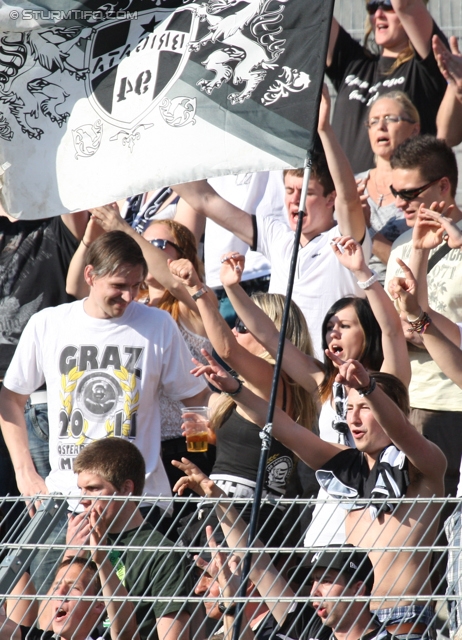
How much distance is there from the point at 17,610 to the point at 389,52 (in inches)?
171

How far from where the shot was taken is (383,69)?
7.18m

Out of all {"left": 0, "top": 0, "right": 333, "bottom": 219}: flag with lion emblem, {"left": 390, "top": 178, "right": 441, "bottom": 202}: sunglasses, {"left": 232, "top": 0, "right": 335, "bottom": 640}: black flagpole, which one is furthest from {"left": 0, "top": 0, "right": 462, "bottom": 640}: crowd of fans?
{"left": 0, "top": 0, "right": 333, "bottom": 219}: flag with lion emblem

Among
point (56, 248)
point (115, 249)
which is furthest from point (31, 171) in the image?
point (56, 248)

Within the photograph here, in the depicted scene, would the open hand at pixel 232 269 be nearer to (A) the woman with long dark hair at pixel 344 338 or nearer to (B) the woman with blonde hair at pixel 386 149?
(A) the woman with long dark hair at pixel 344 338

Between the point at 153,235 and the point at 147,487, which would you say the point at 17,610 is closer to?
the point at 147,487

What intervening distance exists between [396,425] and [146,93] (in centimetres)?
198

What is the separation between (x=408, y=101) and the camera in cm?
664

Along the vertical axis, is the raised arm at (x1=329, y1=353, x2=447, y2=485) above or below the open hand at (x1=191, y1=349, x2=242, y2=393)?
above

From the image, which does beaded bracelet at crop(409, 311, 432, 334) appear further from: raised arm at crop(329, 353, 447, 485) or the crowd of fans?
raised arm at crop(329, 353, 447, 485)

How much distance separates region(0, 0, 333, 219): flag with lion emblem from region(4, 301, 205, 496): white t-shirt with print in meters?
0.92

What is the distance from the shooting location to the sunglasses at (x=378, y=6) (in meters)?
7.02

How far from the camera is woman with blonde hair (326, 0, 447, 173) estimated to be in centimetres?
692

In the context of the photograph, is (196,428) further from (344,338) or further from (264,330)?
(344,338)

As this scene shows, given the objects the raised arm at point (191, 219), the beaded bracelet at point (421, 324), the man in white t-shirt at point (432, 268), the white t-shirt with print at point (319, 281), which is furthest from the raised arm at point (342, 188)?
the raised arm at point (191, 219)
